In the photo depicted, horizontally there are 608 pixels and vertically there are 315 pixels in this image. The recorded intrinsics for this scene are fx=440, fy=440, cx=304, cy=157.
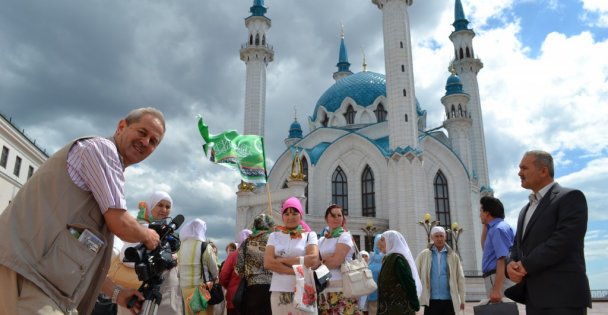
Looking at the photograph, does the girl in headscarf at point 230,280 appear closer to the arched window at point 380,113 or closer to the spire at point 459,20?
the arched window at point 380,113

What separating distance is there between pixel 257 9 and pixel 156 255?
109ft

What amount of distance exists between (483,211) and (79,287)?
4282mm

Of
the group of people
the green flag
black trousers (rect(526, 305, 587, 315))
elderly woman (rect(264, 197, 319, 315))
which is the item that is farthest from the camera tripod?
the green flag

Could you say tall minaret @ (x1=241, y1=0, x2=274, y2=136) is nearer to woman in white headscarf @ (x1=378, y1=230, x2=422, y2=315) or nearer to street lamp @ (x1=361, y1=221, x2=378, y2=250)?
street lamp @ (x1=361, y1=221, x2=378, y2=250)

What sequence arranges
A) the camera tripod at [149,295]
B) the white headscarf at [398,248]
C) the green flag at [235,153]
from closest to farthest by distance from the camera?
the camera tripod at [149,295]
the white headscarf at [398,248]
the green flag at [235,153]

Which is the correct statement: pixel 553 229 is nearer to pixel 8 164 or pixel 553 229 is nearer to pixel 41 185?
pixel 41 185

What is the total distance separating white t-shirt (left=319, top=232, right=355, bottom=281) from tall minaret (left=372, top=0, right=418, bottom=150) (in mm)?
20543

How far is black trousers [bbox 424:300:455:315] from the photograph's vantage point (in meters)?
5.59

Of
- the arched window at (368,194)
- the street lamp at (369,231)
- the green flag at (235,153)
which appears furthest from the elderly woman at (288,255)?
the arched window at (368,194)

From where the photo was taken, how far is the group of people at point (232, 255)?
1914mm

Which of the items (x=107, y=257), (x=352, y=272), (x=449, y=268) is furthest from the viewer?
(x=449, y=268)

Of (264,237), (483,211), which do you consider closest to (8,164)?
(264,237)

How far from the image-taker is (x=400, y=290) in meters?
4.86

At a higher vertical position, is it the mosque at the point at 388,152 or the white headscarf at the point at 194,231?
the mosque at the point at 388,152
